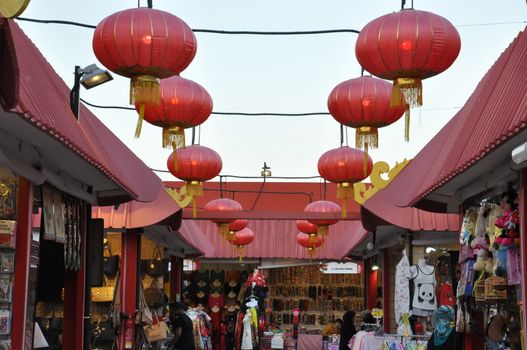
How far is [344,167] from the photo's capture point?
11523 millimetres

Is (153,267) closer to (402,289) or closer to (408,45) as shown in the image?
(402,289)

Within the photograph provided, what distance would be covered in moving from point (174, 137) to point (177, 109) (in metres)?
0.44

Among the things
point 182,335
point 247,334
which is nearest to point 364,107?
point 182,335

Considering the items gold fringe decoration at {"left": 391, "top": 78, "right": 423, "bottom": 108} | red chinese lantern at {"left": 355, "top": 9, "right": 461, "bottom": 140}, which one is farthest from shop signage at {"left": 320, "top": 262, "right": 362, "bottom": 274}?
red chinese lantern at {"left": 355, "top": 9, "right": 461, "bottom": 140}

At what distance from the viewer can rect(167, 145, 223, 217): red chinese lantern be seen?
11.8m

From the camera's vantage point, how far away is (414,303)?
12156 mm

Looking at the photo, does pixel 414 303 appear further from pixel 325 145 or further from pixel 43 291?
pixel 325 145

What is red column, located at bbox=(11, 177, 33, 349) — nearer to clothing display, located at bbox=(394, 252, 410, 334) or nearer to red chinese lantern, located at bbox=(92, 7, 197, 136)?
red chinese lantern, located at bbox=(92, 7, 197, 136)

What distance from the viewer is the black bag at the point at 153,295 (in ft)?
51.6

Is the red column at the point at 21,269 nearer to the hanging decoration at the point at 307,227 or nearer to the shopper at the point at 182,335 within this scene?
the shopper at the point at 182,335

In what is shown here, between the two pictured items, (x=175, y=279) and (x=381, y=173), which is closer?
(x=381, y=173)

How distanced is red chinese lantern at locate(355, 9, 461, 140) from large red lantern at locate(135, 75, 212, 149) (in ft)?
8.09

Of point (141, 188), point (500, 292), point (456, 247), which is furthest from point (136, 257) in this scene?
point (500, 292)

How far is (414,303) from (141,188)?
4.57m
